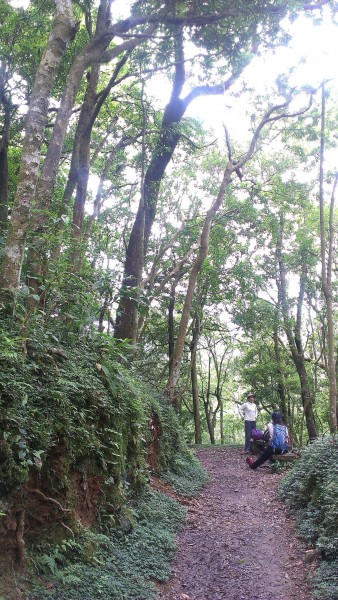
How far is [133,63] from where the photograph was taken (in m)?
11.6

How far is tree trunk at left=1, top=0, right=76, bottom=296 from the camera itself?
5.28 meters

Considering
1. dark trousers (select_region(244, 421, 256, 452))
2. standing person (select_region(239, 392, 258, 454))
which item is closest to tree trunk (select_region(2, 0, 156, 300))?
standing person (select_region(239, 392, 258, 454))

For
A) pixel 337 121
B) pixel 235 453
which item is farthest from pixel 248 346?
pixel 337 121

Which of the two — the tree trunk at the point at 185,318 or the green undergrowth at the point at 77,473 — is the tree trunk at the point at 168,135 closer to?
the tree trunk at the point at 185,318

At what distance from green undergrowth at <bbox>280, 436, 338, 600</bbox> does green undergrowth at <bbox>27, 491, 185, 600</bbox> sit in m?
1.83

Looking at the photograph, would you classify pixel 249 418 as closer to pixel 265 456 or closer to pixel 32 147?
pixel 265 456

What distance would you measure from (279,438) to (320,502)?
4.86m

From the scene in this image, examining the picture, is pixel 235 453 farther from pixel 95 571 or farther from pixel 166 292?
pixel 95 571

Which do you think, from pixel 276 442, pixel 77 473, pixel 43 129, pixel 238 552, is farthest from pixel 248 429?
pixel 43 129

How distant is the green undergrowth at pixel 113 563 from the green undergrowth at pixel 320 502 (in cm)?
183

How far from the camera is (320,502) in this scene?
266 inches

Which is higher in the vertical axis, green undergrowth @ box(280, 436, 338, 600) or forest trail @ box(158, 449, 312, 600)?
green undergrowth @ box(280, 436, 338, 600)

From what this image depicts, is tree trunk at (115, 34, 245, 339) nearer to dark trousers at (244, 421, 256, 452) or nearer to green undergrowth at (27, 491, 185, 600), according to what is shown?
dark trousers at (244, 421, 256, 452)

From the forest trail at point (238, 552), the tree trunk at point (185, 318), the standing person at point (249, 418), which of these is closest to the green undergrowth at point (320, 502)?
the forest trail at point (238, 552)
